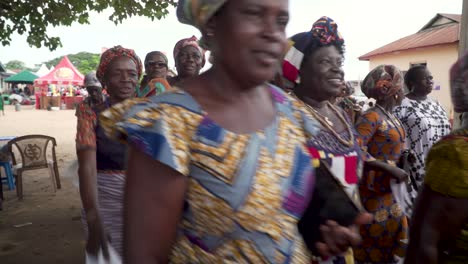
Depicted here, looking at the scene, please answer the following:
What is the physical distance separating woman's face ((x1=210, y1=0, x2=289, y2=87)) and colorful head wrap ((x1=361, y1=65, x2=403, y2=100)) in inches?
113

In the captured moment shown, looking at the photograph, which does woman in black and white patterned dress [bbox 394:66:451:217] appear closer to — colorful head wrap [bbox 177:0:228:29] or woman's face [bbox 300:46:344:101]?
woman's face [bbox 300:46:344:101]

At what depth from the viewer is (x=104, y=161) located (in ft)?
9.22

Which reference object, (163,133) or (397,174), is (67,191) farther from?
(163,133)

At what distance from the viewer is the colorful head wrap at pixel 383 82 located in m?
3.80

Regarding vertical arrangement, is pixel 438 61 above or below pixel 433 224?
above

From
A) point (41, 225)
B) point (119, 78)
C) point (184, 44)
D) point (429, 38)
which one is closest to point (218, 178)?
point (119, 78)

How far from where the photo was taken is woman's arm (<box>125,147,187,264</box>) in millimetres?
1056

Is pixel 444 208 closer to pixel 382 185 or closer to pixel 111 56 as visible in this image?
pixel 382 185

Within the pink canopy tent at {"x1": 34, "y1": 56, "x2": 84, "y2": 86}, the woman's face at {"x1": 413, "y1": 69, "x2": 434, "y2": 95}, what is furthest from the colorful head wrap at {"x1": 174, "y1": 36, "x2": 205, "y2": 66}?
the pink canopy tent at {"x1": 34, "y1": 56, "x2": 84, "y2": 86}

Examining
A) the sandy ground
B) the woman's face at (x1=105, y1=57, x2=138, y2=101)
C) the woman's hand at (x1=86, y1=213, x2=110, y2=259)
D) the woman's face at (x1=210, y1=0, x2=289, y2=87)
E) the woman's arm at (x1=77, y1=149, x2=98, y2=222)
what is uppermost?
the woman's face at (x1=210, y1=0, x2=289, y2=87)

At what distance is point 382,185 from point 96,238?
2.05 m

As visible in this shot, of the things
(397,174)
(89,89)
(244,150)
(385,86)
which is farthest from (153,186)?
(89,89)

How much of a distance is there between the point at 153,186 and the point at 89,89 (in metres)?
4.13

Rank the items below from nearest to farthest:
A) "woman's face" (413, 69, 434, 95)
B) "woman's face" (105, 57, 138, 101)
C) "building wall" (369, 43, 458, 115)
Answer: "woman's face" (105, 57, 138, 101) → "woman's face" (413, 69, 434, 95) → "building wall" (369, 43, 458, 115)
